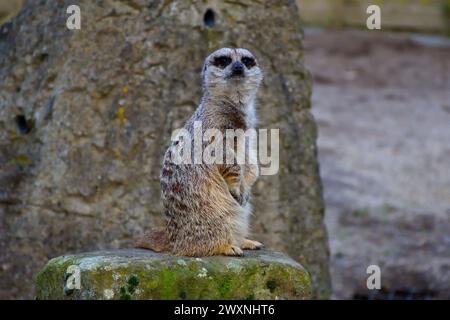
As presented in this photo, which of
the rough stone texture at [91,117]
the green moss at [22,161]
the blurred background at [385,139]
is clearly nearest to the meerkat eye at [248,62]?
the rough stone texture at [91,117]

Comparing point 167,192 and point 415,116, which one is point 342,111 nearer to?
point 415,116

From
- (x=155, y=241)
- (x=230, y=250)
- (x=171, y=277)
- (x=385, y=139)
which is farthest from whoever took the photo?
(x=385, y=139)

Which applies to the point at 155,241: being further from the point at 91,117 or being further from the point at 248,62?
the point at 91,117

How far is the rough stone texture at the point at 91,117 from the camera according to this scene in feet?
19.7

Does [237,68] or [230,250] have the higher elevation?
[237,68]

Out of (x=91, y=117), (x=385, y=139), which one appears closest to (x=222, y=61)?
(x=91, y=117)

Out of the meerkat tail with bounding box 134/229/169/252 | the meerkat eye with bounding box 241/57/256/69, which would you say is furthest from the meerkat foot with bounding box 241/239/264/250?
the meerkat eye with bounding box 241/57/256/69

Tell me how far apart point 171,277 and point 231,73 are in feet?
3.68

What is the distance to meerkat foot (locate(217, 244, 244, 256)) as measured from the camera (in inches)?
174

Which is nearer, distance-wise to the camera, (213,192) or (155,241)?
(213,192)

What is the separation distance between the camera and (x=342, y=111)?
40.0ft

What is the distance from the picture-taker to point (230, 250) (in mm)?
4438

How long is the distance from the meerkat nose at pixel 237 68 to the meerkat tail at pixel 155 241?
2.66ft

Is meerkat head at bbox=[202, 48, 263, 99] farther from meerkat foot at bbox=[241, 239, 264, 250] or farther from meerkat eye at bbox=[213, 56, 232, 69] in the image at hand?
meerkat foot at bbox=[241, 239, 264, 250]
